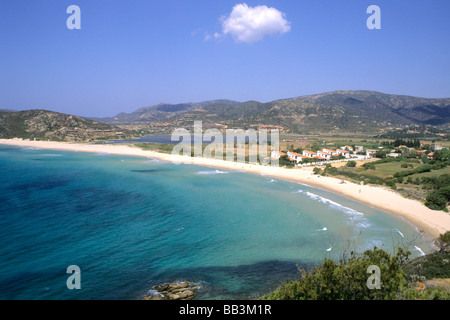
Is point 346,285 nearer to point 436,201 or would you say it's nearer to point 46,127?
point 436,201

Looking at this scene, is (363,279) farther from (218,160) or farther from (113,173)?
(218,160)

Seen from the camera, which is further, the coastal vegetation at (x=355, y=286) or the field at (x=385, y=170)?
the field at (x=385, y=170)

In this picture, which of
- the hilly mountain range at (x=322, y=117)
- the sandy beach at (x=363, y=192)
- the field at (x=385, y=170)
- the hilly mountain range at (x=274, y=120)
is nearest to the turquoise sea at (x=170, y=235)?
the sandy beach at (x=363, y=192)

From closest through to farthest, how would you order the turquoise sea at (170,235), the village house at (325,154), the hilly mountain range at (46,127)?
1. the turquoise sea at (170,235)
2. the village house at (325,154)
3. the hilly mountain range at (46,127)

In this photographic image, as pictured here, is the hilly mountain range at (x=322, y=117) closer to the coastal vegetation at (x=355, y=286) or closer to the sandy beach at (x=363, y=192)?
the sandy beach at (x=363, y=192)

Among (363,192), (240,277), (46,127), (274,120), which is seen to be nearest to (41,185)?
(240,277)

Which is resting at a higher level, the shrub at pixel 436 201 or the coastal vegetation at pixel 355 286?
the coastal vegetation at pixel 355 286

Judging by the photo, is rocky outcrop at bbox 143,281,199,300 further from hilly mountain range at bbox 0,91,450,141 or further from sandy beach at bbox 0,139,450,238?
hilly mountain range at bbox 0,91,450,141

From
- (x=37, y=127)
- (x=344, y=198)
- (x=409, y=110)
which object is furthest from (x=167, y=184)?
(x=409, y=110)
